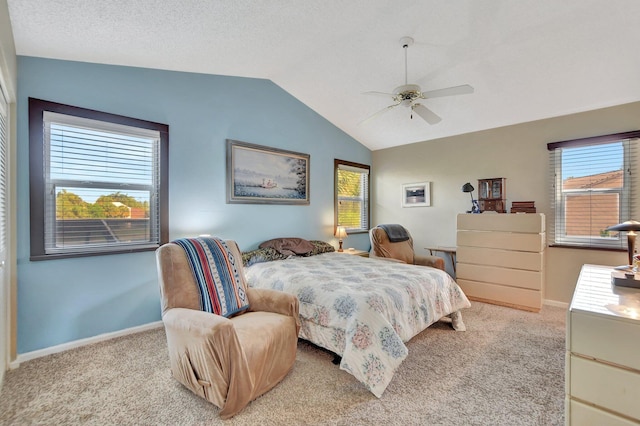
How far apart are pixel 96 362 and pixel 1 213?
1.30 meters

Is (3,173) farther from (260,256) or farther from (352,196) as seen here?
(352,196)

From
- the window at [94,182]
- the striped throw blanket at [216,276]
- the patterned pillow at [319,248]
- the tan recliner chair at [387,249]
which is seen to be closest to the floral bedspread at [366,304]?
A: the striped throw blanket at [216,276]

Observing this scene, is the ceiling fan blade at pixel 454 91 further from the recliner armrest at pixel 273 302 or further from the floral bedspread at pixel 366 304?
the recliner armrest at pixel 273 302

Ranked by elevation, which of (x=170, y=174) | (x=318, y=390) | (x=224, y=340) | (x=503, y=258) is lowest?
(x=318, y=390)

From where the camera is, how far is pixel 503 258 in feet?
12.0

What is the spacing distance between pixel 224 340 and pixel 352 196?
13.0 feet

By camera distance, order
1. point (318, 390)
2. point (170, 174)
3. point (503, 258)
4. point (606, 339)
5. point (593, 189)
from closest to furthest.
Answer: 1. point (606, 339)
2. point (318, 390)
3. point (170, 174)
4. point (593, 189)
5. point (503, 258)

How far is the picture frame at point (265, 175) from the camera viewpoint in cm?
362

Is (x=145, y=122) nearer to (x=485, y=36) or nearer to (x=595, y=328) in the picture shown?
(x=485, y=36)

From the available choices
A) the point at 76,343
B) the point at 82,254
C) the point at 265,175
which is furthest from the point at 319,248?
the point at 76,343

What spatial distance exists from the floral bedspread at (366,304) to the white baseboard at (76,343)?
1149mm

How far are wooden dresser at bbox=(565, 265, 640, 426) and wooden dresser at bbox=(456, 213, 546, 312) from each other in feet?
8.44

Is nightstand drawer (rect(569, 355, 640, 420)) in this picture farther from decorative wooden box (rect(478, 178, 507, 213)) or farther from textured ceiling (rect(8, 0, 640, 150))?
decorative wooden box (rect(478, 178, 507, 213))

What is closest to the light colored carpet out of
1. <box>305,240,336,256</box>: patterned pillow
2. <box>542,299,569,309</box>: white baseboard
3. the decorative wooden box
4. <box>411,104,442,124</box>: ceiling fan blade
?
<box>542,299,569,309</box>: white baseboard
